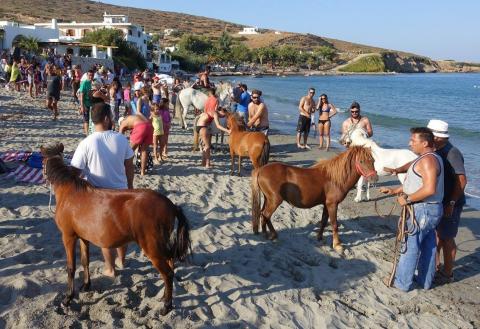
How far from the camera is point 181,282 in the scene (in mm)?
4531

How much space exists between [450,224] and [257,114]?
236 inches

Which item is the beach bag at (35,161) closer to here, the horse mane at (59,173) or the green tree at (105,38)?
the horse mane at (59,173)

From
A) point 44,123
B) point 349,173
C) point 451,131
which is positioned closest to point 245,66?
point 451,131

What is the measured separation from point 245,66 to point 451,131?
97.7m

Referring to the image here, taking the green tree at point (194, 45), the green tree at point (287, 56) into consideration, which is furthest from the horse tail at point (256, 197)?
the green tree at point (287, 56)

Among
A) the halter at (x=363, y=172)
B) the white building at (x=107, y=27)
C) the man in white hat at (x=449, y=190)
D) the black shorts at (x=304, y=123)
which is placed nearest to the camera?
the man in white hat at (x=449, y=190)

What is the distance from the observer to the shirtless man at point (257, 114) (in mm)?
10250

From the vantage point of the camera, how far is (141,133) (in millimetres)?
7961

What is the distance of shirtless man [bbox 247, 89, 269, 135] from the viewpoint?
10250 mm

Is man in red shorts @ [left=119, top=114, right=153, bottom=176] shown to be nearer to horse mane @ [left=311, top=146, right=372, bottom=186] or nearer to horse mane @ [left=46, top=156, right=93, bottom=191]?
horse mane @ [left=311, top=146, right=372, bottom=186]

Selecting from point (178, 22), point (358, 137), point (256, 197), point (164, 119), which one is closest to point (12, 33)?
point (164, 119)

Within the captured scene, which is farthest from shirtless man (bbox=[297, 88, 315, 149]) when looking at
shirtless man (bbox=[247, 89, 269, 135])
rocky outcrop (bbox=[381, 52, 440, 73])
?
rocky outcrop (bbox=[381, 52, 440, 73])

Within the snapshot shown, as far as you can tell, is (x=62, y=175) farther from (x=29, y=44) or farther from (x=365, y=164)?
(x=29, y=44)

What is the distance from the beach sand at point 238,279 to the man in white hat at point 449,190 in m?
0.43
